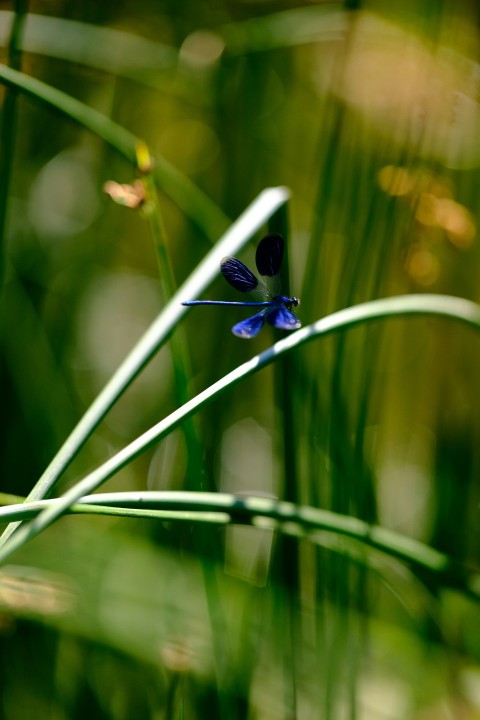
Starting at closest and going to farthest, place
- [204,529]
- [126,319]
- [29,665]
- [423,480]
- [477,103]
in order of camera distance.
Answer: [204,529] < [29,665] < [477,103] < [423,480] < [126,319]

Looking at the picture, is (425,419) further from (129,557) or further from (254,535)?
(129,557)

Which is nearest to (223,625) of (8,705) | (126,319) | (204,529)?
(204,529)

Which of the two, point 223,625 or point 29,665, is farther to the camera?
point 29,665

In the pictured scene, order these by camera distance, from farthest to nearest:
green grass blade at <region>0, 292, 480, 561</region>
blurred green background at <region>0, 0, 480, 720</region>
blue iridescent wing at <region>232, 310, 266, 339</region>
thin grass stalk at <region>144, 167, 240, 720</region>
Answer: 1. blurred green background at <region>0, 0, 480, 720</region>
2. thin grass stalk at <region>144, 167, 240, 720</region>
3. blue iridescent wing at <region>232, 310, 266, 339</region>
4. green grass blade at <region>0, 292, 480, 561</region>

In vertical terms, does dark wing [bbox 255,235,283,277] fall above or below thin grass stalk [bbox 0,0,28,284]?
below

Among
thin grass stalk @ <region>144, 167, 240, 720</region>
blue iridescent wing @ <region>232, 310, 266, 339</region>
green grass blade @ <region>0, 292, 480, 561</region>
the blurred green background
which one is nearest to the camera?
green grass blade @ <region>0, 292, 480, 561</region>

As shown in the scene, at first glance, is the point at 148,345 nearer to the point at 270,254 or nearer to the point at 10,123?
the point at 270,254

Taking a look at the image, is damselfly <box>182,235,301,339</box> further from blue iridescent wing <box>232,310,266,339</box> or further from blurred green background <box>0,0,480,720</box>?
blurred green background <box>0,0,480,720</box>

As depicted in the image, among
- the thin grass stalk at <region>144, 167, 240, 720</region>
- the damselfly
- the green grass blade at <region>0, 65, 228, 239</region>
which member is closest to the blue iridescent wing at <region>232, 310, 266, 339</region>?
the damselfly

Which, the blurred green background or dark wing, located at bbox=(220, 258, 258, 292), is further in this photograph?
the blurred green background
